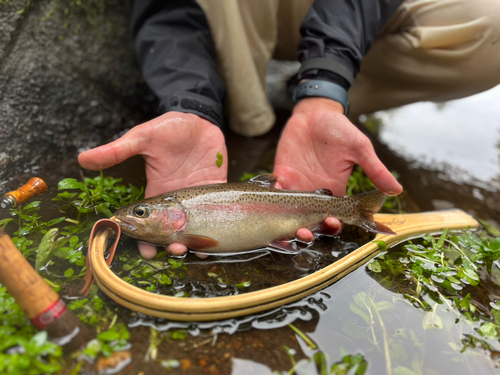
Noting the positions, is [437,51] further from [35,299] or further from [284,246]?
[35,299]

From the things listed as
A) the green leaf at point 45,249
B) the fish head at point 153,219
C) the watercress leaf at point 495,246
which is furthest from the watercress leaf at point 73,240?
the watercress leaf at point 495,246

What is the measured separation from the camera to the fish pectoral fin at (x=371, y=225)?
327 centimetres

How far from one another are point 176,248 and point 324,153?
1.84 m

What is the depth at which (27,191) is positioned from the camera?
2811 mm

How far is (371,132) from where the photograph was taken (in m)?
6.44

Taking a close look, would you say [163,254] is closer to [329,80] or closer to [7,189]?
[7,189]

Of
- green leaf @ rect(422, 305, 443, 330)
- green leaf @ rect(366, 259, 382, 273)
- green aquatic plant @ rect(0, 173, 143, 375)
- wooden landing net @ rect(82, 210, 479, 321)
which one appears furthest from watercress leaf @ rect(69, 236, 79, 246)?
green leaf @ rect(422, 305, 443, 330)

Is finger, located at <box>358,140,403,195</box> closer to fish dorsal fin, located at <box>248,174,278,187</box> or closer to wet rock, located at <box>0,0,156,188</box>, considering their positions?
fish dorsal fin, located at <box>248,174,278,187</box>

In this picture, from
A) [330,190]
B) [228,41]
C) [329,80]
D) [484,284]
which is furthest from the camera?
[228,41]

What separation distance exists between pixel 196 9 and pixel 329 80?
1835 mm

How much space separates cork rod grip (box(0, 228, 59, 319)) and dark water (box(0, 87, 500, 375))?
1.50 ft

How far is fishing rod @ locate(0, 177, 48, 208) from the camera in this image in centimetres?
273

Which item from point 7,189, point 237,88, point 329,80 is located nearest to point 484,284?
point 329,80

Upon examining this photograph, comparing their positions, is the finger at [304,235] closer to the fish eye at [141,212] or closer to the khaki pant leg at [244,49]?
the fish eye at [141,212]
